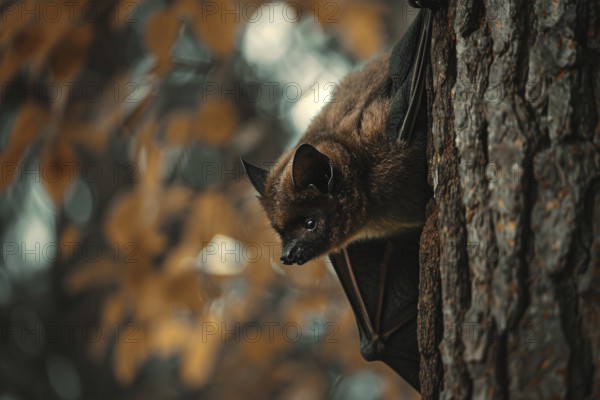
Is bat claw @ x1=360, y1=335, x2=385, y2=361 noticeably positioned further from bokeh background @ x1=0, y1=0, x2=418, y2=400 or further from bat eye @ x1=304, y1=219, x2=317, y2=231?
bokeh background @ x1=0, y1=0, x2=418, y2=400

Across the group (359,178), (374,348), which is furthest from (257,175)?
(374,348)

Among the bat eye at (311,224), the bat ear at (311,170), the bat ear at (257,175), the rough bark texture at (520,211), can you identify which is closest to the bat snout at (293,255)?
the bat eye at (311,224)

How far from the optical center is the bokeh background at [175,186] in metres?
4.12

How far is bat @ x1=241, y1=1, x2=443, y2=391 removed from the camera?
2834mm

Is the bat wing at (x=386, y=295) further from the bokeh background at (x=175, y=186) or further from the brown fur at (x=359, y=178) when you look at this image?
the bokeh background at (x=175, y=186)

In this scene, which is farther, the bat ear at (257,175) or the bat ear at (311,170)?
the bat ear at (257,175)

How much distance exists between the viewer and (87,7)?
158 inches

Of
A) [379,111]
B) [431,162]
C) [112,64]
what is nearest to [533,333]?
[431,162]

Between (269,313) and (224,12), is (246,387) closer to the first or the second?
(269,313)

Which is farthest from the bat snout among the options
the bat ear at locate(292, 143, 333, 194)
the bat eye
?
the bat ear at locate(292, 143, 333, 194)

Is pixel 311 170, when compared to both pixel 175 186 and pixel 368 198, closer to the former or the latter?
pixel 368 198

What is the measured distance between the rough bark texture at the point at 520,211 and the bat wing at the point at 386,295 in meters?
1.26

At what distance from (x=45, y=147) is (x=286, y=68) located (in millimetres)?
3448

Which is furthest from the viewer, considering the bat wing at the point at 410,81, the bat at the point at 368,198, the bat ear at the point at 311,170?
the bat ear at the point at 311,170
